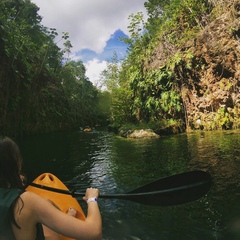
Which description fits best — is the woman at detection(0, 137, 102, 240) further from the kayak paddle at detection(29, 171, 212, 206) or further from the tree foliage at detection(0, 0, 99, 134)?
the tree foliage at detection(0, 0, 99, 134)

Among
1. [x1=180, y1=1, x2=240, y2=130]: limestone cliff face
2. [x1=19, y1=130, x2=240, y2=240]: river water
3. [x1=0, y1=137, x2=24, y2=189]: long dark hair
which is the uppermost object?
[x1=180, y1=1, x2=240, y2=130]: limestone cliff face

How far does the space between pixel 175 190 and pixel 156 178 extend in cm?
361

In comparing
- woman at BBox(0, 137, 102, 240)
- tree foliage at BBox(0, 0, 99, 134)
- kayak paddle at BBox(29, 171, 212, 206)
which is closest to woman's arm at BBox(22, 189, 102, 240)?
woman at BBox(0, 137, 102, 240)

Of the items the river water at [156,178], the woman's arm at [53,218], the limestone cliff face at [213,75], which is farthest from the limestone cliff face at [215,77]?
the woman's arm at [53,218]

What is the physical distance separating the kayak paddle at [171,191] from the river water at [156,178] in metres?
1.35

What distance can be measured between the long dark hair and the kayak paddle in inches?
21.3

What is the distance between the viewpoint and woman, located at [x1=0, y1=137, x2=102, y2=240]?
1257mm

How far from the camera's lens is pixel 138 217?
146 inches

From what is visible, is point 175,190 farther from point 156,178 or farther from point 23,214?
point 156,178

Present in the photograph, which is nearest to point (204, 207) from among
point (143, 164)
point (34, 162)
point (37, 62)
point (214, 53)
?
point (143, 164)

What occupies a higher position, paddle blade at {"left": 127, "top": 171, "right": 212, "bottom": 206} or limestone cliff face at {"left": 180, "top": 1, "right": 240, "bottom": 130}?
limestone cliff face at {"left": 180, "top": 1, "right": 240, "bottom": 130}

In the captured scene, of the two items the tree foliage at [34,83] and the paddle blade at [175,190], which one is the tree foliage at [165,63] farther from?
the paddle blade at [175,190]

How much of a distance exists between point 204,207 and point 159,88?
12317 mm

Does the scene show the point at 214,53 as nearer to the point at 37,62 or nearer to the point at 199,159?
the point at 199,159
